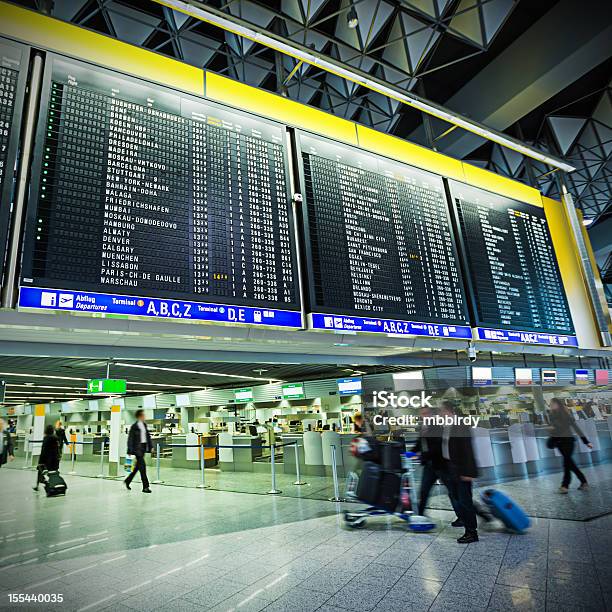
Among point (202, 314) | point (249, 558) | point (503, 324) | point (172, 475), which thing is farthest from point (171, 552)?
point (172, 475)

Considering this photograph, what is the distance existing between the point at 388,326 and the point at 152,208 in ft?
9.85

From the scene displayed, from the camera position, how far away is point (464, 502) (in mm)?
4320

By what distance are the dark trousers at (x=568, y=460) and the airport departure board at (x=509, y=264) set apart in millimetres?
2358

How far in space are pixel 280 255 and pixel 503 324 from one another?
3.67 metres

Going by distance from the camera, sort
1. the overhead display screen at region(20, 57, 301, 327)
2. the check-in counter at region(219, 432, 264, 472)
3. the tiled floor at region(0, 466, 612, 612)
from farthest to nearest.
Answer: the check-in counter at region(219, 432, 264, 472) < the overhead display screen at region(20, 57, 301, 327) < the tiled floor at region(0, 466, 612, 612)

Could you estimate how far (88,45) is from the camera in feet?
14.5

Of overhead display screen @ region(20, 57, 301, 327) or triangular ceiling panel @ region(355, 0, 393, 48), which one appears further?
triangular ceiling panel @ region(355, 0, 393, 48)

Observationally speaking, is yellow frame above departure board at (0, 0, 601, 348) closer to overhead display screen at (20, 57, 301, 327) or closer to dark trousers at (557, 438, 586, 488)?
overhead display screen at (20, 57, 301, 327)

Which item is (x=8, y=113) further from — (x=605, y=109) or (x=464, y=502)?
(x=605, y=109)

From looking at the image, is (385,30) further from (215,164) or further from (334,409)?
(334,409)

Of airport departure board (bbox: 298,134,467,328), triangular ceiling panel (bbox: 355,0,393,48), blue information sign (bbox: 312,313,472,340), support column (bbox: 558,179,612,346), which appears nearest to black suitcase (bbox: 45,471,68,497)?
blue information sign (bbox: 312,313,472,340)

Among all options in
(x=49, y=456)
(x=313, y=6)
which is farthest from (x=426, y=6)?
(x=49, y=456)

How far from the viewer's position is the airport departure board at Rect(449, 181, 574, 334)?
20.7 feet

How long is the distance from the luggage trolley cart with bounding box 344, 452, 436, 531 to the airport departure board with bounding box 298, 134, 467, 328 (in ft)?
6.21
